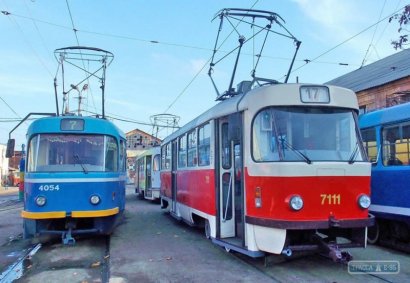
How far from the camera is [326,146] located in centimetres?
718

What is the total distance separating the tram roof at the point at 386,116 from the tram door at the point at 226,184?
315 cm

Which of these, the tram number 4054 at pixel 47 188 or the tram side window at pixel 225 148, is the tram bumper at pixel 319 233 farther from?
the tram number 4054 at pixel 47 188

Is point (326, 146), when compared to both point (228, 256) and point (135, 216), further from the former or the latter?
point (135, 216)

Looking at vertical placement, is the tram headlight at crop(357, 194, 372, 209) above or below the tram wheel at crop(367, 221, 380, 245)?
above

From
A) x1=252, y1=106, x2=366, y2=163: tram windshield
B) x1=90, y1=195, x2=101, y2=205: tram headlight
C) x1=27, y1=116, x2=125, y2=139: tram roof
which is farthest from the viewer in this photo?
x1=27, y1=116, x2=125, y2=139: tram roof

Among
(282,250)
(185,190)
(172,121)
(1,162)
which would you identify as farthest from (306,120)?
(1,162)

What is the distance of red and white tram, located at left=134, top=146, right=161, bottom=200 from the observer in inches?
873

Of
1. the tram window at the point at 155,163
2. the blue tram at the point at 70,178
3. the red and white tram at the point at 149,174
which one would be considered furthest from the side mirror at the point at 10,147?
the tram window at the point at 155,163

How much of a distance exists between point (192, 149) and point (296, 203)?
456 centimetres

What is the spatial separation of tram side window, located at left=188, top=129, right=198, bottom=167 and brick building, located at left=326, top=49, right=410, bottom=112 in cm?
1401

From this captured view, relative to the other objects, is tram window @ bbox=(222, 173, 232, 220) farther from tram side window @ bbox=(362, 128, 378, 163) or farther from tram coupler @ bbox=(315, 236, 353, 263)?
tram side window @ bbox=(362, 128, 378, 163)

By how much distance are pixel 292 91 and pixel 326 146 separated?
3.36 ft

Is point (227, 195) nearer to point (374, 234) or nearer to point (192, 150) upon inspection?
point (192, 150)

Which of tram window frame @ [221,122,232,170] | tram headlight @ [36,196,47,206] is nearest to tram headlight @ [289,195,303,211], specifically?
tram window frame @ [221,122,232,170]
